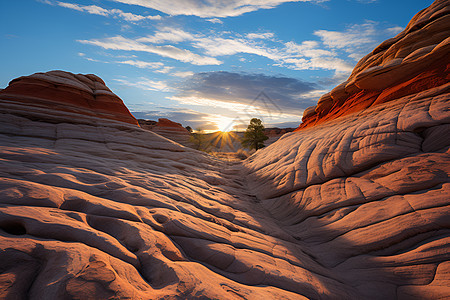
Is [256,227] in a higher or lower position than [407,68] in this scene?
lower

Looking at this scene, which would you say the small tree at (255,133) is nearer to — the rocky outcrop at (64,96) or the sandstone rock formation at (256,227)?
the rocky outcrop at (64,96)

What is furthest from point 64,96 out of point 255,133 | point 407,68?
point 255,133

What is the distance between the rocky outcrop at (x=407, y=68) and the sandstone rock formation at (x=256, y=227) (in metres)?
1.12

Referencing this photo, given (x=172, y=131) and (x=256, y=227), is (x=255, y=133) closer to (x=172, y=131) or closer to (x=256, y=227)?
(x=172, y=131)

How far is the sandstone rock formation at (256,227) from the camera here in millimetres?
2570

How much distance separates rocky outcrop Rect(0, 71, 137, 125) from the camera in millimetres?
13672

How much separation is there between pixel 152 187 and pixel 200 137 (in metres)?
48.1

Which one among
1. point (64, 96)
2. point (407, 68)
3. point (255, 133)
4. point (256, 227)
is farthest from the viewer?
point (255, 133)

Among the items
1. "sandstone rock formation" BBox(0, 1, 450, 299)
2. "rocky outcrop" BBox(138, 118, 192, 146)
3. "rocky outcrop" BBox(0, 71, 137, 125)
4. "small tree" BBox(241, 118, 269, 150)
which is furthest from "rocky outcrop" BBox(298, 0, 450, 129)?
"rocky outcrop" BBox(138, 118, 192, 146)

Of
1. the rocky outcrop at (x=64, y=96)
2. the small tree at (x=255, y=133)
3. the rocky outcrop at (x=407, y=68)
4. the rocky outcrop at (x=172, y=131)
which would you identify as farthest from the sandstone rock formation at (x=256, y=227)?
the rocky outcrop at (x=172, y=131)

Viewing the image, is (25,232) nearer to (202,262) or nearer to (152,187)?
(202,262)

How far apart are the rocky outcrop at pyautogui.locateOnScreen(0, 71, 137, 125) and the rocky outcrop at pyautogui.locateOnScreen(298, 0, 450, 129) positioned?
59.8 ft

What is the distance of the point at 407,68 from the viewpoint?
968 centimetres

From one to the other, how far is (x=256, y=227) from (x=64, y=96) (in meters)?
17.4
